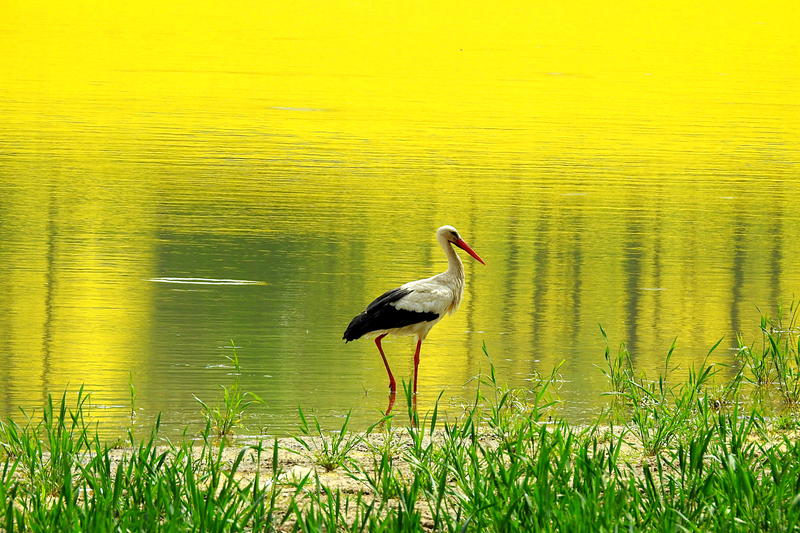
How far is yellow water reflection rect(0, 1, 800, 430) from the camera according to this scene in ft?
32.8

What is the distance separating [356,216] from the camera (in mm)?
→ 15977

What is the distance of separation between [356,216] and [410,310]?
6.33 meters

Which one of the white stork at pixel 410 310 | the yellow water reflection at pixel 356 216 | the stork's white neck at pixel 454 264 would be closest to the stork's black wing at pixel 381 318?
the white stork at pixel 410 310

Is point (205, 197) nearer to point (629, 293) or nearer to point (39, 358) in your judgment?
point (629, 293)

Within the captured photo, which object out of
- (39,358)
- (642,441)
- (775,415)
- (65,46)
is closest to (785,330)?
(775,415)

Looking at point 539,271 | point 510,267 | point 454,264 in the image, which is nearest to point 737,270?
point 539,271

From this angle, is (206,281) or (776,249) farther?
(776,249)

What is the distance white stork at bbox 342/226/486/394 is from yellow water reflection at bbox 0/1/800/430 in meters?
0.25

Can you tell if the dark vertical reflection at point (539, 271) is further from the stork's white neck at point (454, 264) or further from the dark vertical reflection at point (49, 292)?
the dark vertical reflection at point (49, 292)

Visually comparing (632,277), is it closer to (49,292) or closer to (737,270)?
(737,270)

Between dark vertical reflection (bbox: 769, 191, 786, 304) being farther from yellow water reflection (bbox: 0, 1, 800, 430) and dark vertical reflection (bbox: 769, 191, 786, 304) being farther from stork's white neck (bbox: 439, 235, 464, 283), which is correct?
stork's white neck (bbox: 439, 235, 464, 283)

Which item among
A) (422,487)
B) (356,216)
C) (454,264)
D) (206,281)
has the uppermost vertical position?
(356,216)

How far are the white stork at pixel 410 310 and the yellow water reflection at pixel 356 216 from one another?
0.25m

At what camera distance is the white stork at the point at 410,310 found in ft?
31.2
